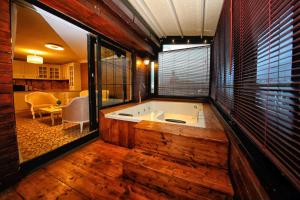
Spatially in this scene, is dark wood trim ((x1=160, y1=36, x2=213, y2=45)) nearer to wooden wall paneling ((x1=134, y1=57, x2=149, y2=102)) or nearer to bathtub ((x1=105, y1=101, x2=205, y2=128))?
wooden wall paneling ((x1=134, y1=57, x2=149, y2=102))

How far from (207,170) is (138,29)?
2.81 m

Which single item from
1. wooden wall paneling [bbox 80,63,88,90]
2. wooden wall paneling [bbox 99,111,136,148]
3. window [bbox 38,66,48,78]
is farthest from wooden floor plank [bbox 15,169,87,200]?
window [bbox 38,66,48,78]

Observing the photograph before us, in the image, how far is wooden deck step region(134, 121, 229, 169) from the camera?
4.44ft

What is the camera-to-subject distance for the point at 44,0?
1445 mm

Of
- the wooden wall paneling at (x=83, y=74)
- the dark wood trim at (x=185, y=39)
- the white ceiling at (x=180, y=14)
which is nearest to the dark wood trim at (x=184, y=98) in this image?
the dark wood trim at (x=185, y=39)

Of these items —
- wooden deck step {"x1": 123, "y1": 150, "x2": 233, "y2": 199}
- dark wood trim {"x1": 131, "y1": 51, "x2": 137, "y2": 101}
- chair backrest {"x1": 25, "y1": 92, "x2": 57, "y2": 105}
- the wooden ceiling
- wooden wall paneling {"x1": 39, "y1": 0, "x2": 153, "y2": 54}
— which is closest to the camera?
wooden deck step {"x1": 123, "y1": 150, "x2": 233, "y2": 199}

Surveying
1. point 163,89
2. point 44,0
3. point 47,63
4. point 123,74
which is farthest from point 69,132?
point 47,63

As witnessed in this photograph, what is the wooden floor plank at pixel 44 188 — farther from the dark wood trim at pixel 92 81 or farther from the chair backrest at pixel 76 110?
the chair backrest at pixel 76 110

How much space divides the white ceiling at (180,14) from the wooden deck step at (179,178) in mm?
2589

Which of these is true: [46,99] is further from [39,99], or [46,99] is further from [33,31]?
[33,31]

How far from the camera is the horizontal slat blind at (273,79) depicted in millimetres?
523

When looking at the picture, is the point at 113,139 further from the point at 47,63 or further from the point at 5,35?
the point at 47,63

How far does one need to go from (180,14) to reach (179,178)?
2.93 metres

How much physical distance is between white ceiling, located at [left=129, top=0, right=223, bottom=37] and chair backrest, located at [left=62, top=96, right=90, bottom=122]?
2.27m
